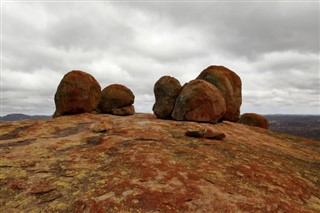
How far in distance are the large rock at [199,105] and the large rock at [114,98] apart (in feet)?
41.9

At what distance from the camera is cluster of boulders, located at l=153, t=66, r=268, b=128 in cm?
2433

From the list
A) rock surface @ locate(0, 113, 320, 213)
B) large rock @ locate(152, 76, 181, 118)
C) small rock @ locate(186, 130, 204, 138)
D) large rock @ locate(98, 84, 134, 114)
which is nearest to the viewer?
rock surface @ locate(0, 113, 320, 213)

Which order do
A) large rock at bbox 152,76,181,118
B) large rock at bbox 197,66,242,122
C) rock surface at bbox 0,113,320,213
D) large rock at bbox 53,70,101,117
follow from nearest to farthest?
1. rock surface at bbox 0,113,320,213
2. large rock at bbox 152,76,181,118
3. large rock at bbox 53,70,101,117
4. large rock at bbox 197,66,242,122

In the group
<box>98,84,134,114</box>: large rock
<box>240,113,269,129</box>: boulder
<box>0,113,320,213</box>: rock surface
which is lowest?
<box>0,113,320,213</box>: rock surface

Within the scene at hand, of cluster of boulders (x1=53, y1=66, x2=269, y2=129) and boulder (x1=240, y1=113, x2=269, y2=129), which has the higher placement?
cluster of boulders (x1=53, y1=66, x2=269, y2=129)

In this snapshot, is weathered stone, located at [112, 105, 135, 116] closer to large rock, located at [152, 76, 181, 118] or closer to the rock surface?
large rock, located at [152, 76, 181, 118]

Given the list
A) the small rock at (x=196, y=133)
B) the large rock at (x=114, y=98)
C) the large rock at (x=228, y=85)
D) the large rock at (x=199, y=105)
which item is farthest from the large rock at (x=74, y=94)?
the small rock at (x=196, y=133)

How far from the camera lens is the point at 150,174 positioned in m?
11.4

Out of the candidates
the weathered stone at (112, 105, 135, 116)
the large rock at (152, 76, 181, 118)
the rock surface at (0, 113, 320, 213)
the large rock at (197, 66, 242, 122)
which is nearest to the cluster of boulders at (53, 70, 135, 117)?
the weathered stone at (112, 105, 135, 116)

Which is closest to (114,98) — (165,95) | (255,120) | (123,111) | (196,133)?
(123,111)

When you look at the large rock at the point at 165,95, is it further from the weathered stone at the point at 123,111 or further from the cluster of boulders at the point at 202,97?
the weathered stone at the point at 123,111

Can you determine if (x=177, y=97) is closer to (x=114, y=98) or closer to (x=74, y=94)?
(x=74, y=94)

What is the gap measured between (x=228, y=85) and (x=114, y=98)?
1550 centimetres

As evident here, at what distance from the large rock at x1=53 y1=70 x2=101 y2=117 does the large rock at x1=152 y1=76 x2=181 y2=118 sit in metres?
7.90
